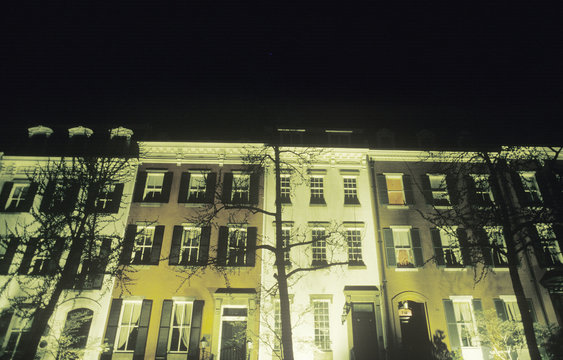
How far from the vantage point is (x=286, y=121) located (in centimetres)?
2023

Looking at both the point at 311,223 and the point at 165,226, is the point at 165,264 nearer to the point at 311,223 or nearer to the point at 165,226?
the point at 165,226

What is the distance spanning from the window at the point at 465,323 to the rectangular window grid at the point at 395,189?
6012 millimetres

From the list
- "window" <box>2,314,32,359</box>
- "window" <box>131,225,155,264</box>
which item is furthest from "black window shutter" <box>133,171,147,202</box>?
A: "window" <box>2,314,32,359</box>

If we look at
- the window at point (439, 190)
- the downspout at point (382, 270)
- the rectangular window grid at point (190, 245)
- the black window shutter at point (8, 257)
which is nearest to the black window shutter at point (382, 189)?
the downspout at point (382, 270)

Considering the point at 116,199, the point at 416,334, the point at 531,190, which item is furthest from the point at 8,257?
the point at 531,190

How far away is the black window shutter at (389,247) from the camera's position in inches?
637

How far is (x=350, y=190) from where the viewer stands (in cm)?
1820

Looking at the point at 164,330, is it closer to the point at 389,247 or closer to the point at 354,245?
the point at 354,245

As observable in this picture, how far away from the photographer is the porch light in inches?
604

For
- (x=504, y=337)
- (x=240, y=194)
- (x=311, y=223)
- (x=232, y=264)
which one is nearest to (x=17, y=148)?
(x=240, y=194)

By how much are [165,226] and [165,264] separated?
2.15 m

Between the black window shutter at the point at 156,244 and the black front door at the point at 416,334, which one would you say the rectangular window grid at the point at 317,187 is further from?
the black window shutter at the point at 156,244

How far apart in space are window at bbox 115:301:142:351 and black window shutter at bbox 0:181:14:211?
32.0ft

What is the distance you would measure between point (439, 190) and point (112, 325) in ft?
64.2
